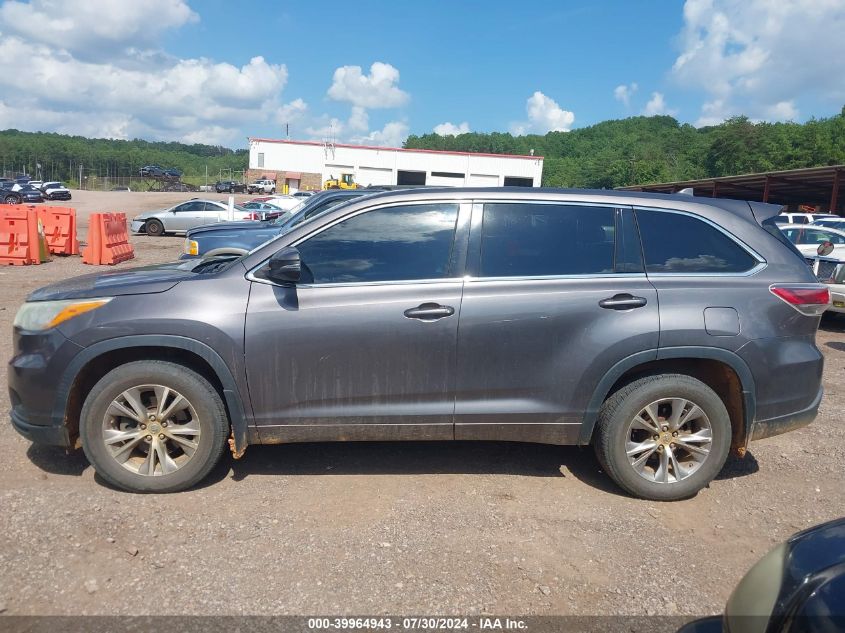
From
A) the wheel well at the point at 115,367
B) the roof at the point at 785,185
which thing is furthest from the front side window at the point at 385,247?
the roof at the point at 785,185

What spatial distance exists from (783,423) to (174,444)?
371cm

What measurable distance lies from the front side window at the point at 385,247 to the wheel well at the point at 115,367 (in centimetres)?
81

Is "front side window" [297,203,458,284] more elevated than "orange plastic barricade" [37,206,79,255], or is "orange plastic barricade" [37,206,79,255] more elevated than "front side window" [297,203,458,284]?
"front side window" [297,203,458,284]

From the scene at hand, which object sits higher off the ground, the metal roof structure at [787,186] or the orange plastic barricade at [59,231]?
the metal roof structure at [787,186]

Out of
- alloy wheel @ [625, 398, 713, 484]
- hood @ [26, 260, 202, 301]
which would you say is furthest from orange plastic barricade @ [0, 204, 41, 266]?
alloy wheel @ [625, 398, 713, 484]

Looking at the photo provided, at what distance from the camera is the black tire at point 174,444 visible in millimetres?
3666

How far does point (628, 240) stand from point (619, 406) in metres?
1.02

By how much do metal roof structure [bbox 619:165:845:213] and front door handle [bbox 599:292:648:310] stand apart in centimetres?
2387

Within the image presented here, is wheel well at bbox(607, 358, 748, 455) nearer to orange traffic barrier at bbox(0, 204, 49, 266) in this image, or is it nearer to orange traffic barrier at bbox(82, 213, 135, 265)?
orange traffic barrier at bbox(82, 213, 135, 265)

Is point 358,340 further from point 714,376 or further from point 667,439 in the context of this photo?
point 714,376

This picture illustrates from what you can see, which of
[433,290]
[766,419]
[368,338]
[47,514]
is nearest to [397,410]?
[368,338]

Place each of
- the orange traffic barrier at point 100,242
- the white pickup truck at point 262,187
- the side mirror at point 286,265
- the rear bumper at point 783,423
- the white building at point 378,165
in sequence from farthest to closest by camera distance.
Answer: the white building at point 378,165, the white pickup truck at point 262,187, the orange traffic barrier at point 100,242, the rear bumper at point 783,423, the side mirror at point 286,265

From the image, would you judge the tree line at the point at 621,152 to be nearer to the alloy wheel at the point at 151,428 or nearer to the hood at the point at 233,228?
the hood at the point at 233,228

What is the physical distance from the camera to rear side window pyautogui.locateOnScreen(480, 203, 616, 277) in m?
3.87
